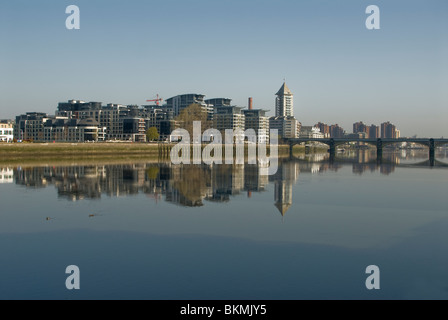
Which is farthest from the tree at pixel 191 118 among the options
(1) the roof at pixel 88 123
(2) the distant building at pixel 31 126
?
(2) the distant building at pixel 31 126

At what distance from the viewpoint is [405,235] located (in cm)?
1873

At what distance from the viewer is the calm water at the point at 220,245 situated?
12.1 meters

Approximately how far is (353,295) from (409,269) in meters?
3.44

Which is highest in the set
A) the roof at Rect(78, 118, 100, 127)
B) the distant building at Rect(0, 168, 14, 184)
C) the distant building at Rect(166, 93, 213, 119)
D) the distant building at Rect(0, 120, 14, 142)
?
the distant building at Rect(166, 93, 213, 119)

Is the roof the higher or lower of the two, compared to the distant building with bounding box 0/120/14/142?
higher

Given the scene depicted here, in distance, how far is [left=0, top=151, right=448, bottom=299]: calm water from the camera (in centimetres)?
1212

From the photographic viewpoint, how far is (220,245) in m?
16.5

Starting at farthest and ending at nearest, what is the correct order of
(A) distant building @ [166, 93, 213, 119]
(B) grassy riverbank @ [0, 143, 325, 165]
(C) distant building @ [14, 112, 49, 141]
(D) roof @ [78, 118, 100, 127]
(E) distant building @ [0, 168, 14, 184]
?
(A) distant building @ [166, 93, 213, 119]
(C) distant building @ [14, 112, 49, 141]
(D) roof @ [78, 118, 100, 127]
(B) grassy riverbank @ [0, 143, 325, 165]
(E) distant building @ [0, 168, 14, 184]

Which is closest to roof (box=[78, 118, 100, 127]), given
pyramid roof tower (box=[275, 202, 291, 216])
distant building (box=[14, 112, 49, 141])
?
distant building (box=[14, 112, 49, 141])

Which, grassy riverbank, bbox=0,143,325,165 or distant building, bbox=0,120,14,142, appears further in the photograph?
distant building, bbox=0,120,14,142

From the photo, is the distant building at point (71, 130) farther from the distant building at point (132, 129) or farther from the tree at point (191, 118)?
the tree at point (191, 118)

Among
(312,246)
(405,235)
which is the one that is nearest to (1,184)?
(312,246)

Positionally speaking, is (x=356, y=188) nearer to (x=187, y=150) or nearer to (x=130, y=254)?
(x=130, y=254)

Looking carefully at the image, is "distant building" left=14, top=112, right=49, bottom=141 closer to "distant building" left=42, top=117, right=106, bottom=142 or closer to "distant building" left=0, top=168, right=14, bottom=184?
"distant building" left=42, top=117, right=106, bottom=142
